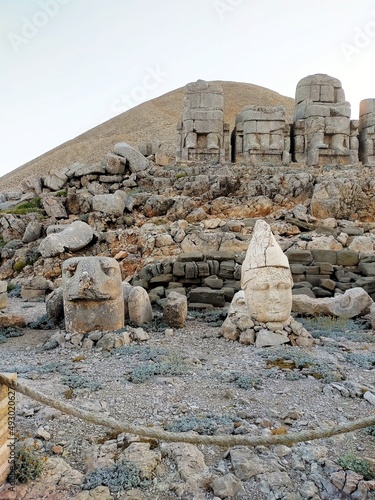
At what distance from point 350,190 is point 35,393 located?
14.9 meters

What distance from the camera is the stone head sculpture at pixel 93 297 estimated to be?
7.02 m

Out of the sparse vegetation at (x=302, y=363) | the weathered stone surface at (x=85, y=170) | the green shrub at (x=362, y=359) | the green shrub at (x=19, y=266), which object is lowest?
the green shrub at (x=362, y=359)

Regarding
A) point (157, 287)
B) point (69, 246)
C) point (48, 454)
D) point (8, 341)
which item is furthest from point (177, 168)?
point (48, 454)

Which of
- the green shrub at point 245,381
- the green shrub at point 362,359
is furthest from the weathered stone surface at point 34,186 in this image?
the green shrub at point 362,359

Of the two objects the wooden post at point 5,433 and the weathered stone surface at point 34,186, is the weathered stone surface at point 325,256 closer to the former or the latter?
the wooden post at point 5,433

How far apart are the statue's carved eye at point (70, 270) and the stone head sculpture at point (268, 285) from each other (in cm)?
301

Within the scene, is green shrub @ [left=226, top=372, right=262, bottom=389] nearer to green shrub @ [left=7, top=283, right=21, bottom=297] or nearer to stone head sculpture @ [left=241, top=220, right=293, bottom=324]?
stone head sculpture @ [left=241, top=220, right=293, bottom=324]

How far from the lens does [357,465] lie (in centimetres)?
311

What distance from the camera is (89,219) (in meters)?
15.9

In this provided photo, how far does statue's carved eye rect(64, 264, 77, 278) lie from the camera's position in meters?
7.42

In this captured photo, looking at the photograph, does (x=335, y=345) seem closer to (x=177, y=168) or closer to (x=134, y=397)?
(x=134, y=397)

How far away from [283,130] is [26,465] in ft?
62.9

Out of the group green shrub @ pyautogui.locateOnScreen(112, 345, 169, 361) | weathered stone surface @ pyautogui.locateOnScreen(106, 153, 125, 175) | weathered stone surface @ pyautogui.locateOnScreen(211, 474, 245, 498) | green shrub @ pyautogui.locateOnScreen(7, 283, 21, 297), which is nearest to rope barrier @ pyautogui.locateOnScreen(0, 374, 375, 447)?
weathered stone surface @ pyautogui.locateOnScreen(211, 474, 245, 498)

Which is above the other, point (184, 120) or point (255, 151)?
point (184, 120)
